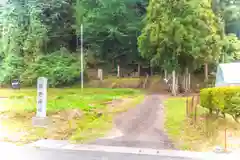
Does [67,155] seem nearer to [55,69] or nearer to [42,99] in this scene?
[42,99]

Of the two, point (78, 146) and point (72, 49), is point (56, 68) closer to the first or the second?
point (72, 49)

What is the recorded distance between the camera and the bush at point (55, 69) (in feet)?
17.2

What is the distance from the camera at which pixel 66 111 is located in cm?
423

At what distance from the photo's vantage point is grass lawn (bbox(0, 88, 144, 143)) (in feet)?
11.3

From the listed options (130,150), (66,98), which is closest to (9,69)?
(66,98)

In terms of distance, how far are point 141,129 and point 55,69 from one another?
101 inches

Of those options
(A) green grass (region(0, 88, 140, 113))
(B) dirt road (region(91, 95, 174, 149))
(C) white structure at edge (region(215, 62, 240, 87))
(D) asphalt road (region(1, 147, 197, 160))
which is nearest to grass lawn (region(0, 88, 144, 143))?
(A) green grass (region(0, 88, 140, 113))

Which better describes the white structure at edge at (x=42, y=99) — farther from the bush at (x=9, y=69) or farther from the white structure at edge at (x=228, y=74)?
the white structure at edge at (x=228, y=74)

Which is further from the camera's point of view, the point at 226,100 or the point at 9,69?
the point at 9,69

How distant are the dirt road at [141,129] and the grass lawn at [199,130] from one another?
0.38ft

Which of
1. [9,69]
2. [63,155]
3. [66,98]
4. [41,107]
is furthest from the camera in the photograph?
[9,69]

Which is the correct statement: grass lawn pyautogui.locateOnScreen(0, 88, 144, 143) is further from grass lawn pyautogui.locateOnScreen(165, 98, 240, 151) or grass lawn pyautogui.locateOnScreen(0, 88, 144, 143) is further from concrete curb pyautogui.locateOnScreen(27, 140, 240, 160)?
grass lawn pyautogui.locateOnScreen(165, 98, 240, 151)

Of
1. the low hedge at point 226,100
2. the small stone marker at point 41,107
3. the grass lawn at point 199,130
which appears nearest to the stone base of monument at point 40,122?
the small stone marker at point 41,107

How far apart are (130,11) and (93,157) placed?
12.4ft
